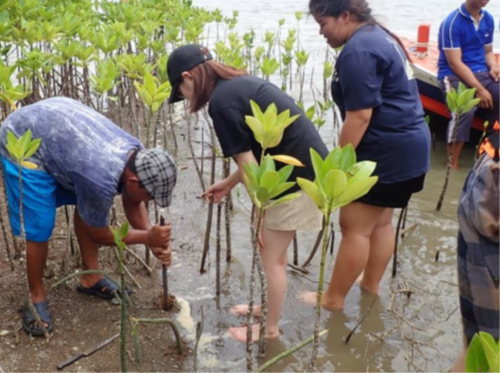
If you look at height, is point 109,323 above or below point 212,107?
below

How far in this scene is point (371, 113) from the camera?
2.56m

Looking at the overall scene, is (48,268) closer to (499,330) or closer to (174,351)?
(174,351)

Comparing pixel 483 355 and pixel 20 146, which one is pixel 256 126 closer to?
pixel 20 146

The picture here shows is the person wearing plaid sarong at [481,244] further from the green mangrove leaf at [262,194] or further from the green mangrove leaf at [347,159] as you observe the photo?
the green mangrove leaf at [262,194]

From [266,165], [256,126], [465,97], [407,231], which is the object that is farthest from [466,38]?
[266,165]

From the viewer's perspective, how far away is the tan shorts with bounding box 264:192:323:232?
100 inches

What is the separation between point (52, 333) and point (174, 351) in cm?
56

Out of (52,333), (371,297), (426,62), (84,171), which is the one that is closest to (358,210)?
(371,297)

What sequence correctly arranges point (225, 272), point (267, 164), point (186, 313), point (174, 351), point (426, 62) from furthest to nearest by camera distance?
point (426, 62)
point (225, 272)
point (186, 313)
point (174, 351)
point (267, 164)

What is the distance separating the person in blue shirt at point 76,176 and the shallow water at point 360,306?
2.08 ft

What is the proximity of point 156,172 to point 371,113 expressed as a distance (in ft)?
3.09

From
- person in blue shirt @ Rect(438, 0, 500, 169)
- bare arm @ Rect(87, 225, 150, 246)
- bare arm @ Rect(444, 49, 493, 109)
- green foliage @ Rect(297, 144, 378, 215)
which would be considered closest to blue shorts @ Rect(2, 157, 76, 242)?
bare arm @ Rect(87, 225, 150, 246)

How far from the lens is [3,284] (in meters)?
3.00

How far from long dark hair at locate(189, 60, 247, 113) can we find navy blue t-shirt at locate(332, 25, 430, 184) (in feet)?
1.60
